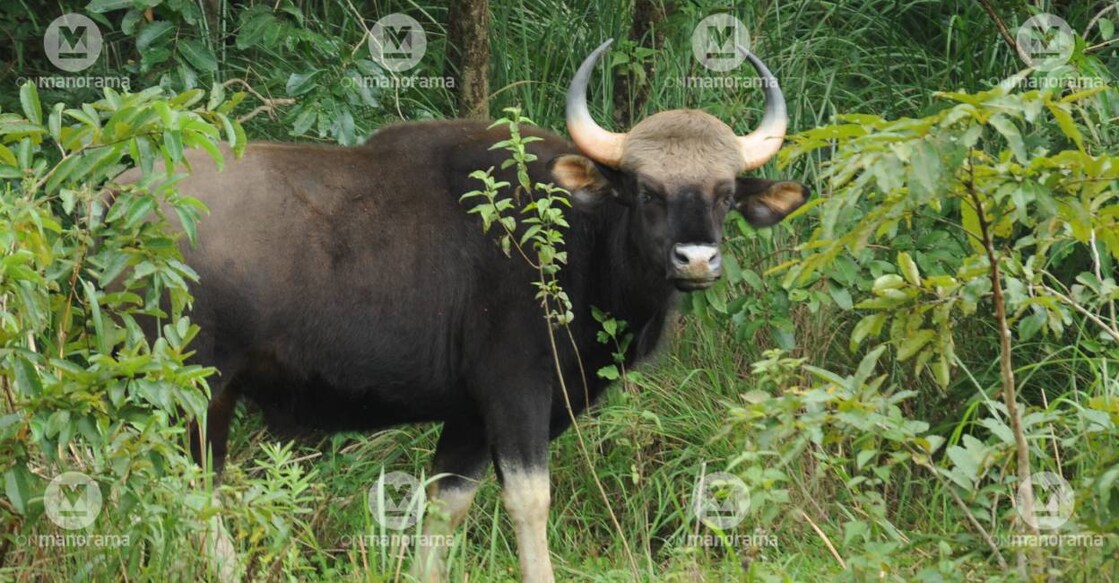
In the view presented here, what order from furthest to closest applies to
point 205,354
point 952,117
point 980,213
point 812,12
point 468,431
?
1. point 812,12
2. point 468,431
3. point 205,354
4. point 980,213
5. point 952,117

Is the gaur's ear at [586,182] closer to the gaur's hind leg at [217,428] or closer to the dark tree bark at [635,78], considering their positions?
the dark tree bark at [635,78]

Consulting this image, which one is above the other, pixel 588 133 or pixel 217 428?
pixel 588 133

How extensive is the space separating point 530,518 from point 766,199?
171 cm

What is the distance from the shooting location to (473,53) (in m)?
7.70

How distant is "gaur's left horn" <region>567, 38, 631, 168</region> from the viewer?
6.29 metres

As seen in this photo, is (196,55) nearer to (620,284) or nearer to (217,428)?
(217,428)

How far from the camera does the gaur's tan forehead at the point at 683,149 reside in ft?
19.7

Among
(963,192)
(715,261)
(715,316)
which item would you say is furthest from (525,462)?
(963,192)

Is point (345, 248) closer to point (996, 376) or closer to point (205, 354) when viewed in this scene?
point (205, 354)

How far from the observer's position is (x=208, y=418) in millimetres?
6094

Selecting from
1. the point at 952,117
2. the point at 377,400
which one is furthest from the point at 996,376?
the point at 952,117

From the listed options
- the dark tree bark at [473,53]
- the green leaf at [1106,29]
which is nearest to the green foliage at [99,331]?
the dark tree bark at [473,53]

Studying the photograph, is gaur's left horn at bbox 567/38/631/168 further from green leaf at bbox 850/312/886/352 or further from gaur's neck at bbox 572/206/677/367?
green leaf at bbox 850/312/886/352

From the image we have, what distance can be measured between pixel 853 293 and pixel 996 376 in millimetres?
788
